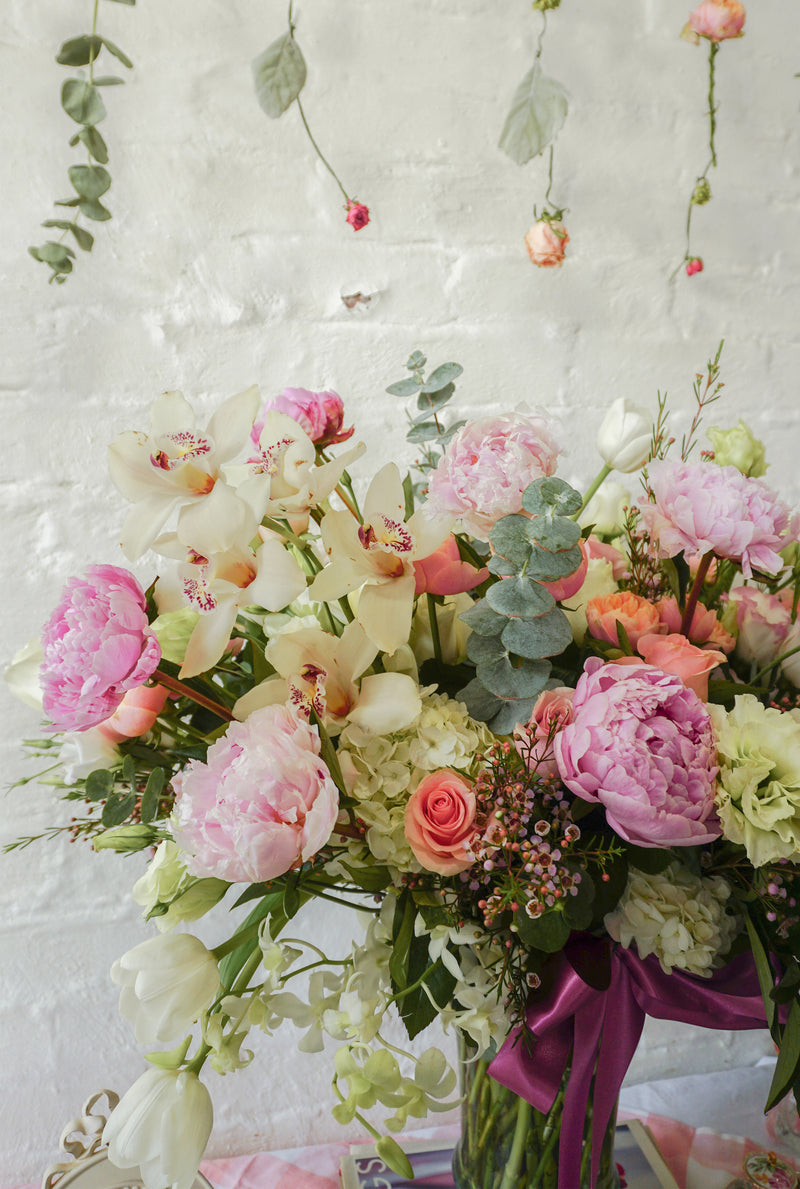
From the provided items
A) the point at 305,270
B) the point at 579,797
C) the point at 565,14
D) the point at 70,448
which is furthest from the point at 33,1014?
the point at 565,14

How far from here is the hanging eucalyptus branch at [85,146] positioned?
0.74 meters

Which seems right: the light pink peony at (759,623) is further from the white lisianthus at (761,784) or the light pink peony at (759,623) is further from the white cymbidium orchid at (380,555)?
the white cymbidium orchid at (380,555)

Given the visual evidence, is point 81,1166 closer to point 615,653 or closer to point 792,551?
point 615,653

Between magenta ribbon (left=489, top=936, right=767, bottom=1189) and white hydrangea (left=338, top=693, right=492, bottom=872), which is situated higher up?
white hydrangea (left=338, top=693, right=492, bottom=872)

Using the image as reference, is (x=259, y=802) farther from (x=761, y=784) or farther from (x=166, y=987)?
(x=761, y=784)

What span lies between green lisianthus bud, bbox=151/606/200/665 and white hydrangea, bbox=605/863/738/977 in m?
→ 0.31

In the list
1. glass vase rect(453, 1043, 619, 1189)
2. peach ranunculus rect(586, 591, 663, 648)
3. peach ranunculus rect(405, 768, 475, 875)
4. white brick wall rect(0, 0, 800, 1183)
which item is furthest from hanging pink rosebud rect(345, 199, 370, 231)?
glass vase rect(453, 1043, 619, 1189)

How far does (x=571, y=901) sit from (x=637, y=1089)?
651 millimetres

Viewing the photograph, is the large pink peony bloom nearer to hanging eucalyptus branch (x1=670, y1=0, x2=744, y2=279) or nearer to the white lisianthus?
the white lisianthus

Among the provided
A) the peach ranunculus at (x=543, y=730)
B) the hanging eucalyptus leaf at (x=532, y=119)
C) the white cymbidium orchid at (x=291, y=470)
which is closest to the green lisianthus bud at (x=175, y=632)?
the white cymbidium orchid at (x=291, y=470)

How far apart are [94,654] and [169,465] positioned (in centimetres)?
11

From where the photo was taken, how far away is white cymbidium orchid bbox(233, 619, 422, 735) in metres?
0.51

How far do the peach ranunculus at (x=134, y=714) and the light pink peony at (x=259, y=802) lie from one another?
72 millimetres

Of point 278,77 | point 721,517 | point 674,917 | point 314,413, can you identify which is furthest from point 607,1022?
point 278,77
